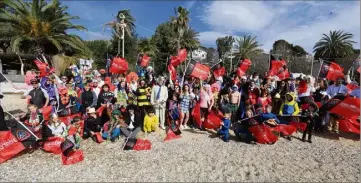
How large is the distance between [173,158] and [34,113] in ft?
14.0

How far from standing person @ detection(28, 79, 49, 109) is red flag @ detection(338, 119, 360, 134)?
9413 millimetres

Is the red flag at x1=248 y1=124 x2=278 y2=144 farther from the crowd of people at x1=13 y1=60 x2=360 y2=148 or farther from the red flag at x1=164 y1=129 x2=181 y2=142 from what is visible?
the red flag at x1=164 y1=129 x2=181 y2=142

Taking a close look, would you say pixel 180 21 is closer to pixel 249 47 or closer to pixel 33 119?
pixel 249 47

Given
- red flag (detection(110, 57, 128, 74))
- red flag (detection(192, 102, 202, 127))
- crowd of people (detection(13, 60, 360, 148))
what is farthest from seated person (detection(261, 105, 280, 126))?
red flag (detection(110, 57, 128, 74))

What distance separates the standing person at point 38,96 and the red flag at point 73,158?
7.99 feet

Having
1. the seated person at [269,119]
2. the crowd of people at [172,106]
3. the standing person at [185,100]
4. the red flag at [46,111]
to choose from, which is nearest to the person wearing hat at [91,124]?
the crowd of people at [172,106]

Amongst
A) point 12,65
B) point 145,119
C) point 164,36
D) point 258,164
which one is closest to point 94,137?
point 145,119

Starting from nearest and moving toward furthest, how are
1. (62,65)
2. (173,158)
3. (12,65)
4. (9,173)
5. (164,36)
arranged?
(9,173)
(173,158)
(62,65)
(12,65)
(164,36)

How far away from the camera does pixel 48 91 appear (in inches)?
366

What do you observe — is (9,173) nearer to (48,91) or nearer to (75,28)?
(48,91)

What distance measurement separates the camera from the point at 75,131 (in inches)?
305

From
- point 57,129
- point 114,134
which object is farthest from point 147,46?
point 57,129

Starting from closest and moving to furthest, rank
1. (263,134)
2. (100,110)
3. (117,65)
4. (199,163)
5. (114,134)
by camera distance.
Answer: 1. (199,163)
2. (263,134)
3. (114,134)
4. (100,110)
5. (117,65)

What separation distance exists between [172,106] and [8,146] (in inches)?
193
